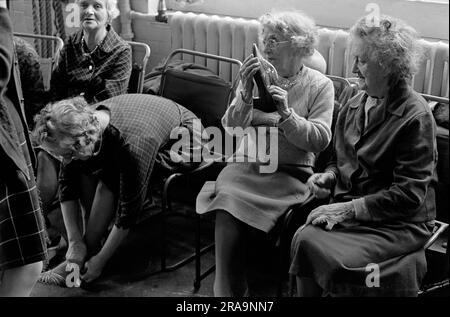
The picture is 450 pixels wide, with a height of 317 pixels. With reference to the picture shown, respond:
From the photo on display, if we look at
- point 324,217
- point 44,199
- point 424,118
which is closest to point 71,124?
point 44,199

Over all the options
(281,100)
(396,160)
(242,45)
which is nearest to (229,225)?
(281,100)

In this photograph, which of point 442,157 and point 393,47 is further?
point 442,157

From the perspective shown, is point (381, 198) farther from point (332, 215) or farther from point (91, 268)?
point (91, 268)

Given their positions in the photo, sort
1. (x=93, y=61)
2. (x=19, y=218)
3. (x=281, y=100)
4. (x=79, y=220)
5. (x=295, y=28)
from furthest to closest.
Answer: (x=93, y=61)
(x=79, y=220)
(x=295, y=28)
(x=281, y=100)
(x=19, y=218)

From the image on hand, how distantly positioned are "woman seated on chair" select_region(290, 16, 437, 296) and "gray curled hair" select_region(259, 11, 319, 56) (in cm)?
27

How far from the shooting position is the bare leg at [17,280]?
190cm

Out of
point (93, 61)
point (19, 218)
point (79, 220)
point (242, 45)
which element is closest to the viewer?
point (19, 218)

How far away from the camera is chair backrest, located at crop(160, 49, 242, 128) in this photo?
8.98 ft

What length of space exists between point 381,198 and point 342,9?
1.39 m

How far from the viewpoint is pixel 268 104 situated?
2.24 m

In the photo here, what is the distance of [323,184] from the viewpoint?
213 centimetres

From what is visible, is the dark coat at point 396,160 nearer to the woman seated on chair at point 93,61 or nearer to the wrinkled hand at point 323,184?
the wrinkled hand at point 323,184

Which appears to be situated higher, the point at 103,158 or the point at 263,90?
the point at 263,90

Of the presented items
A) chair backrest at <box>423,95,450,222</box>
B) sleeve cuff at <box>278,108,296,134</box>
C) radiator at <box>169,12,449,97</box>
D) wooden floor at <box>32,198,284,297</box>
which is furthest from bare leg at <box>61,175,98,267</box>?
chair backrest at <box>423,95,450,222</box>
